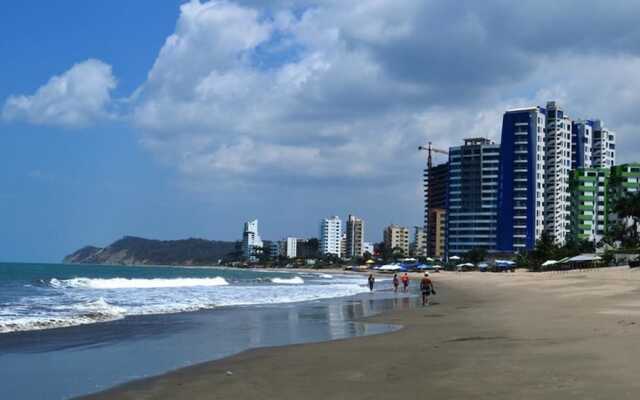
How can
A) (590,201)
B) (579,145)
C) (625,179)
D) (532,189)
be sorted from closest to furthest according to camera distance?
(625,179)
(590,201)
(532,189)
(579,145)

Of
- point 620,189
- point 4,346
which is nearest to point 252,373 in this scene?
point 4,346

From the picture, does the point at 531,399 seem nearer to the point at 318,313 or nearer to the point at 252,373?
the point at 252,373

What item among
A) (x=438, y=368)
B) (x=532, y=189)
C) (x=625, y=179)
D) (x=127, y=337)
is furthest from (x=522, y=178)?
(x=438, y=368)

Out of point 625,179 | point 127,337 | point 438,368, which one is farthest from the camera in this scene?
point 625,179

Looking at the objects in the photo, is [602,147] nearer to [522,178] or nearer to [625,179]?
[522,178]

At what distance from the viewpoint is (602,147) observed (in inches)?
6585

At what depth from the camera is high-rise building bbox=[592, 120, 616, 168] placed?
548 feet

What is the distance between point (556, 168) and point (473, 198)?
971 inches

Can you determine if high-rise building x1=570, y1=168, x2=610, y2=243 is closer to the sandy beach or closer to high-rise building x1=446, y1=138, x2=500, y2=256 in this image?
high-rise building x1=446, y1=138, x2=500, y2=256

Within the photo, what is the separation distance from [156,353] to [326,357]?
3.89 meters

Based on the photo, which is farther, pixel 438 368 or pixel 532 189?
pixel 532 189

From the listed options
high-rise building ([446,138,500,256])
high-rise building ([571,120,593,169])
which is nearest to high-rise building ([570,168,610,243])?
high-rise building ([571,120,593,169])

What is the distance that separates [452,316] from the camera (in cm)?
2366

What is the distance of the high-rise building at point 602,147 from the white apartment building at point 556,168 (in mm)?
16186
